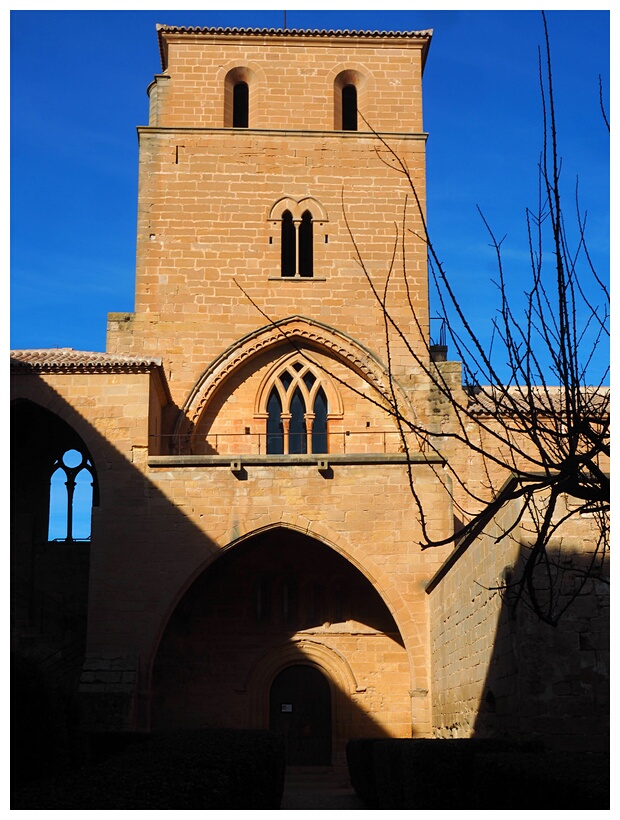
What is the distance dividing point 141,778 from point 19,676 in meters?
4.43

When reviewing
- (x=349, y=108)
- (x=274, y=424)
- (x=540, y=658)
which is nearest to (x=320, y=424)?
(x=274, y=424)

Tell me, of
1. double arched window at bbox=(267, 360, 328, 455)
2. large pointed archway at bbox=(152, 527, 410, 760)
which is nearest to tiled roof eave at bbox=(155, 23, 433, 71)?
double arched window at bbox=(267, 360, 328, 455)

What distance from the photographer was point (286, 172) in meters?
22.9

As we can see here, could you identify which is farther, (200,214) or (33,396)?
(200,214)

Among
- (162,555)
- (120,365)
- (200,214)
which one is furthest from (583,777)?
(200,214)

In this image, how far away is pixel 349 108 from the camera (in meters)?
24.4

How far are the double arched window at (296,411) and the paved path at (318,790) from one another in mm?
5662

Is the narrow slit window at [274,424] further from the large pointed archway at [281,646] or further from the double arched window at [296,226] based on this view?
the double arched window at [296,226]

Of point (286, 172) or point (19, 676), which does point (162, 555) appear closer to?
point (19, 676)

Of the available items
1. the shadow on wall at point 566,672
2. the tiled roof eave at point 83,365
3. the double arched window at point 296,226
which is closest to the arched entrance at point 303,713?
the tiled roof eave at point 83,365

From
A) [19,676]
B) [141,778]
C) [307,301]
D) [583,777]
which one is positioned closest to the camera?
[583,777]

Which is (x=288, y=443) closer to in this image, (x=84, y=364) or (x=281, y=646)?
(x=281, y=646)

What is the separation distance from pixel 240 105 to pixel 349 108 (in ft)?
7.50

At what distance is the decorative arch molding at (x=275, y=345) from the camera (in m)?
21.1
